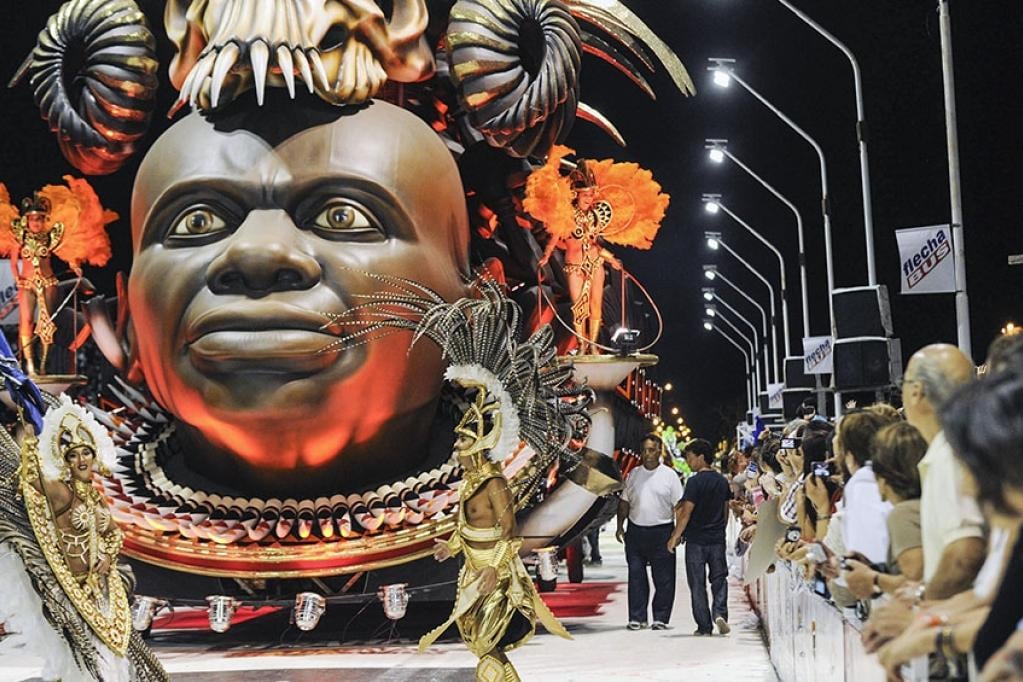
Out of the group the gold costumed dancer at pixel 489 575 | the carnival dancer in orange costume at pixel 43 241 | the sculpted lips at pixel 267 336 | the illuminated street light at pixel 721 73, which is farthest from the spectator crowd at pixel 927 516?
the illuminated street light at pixel 721 73

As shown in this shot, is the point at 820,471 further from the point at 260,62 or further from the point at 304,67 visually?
the point at 260,62

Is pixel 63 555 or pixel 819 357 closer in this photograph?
pixel 63 555

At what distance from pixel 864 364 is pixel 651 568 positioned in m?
3.23

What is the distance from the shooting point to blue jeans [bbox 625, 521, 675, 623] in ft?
56.6

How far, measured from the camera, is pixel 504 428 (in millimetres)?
11500

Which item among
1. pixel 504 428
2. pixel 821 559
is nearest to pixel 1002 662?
pixel 821 559

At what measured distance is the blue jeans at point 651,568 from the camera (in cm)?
1727

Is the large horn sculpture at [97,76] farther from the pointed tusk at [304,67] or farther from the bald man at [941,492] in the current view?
the bald man at [941,492]

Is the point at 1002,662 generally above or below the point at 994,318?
below

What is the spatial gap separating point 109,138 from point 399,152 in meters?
3.61

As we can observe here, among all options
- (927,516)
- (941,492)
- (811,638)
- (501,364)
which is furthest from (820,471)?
(501,364)

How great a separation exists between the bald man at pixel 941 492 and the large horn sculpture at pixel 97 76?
1299 cm

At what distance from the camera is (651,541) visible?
56.7ft

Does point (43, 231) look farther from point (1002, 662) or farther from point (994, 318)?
point (994, 318)
